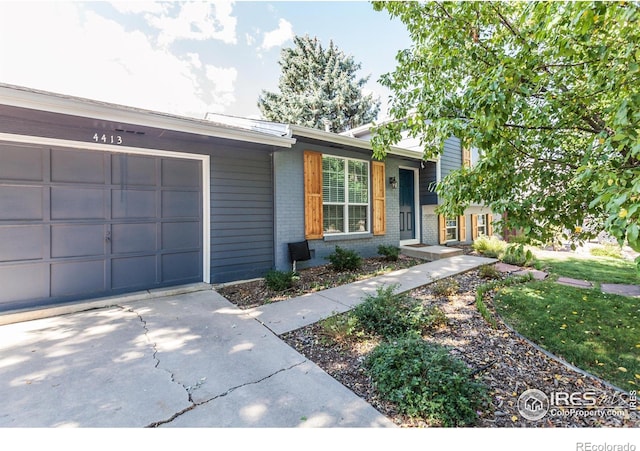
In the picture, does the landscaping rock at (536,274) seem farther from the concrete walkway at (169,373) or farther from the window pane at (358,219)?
the concrete walkway at (169,373)

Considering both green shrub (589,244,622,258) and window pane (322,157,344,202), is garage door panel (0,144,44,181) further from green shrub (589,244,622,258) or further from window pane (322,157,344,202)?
green shrub (589,244,622,258)

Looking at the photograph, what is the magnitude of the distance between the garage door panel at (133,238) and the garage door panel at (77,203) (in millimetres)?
308

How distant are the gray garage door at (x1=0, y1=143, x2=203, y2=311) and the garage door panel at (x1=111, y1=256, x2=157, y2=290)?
0.04 feet

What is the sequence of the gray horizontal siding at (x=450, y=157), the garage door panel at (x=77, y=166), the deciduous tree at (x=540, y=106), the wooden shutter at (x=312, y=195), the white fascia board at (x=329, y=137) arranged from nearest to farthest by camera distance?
the deciduous tree at (x=540, y=106) < the garage door panel at (x=77, y=166) < the white fascia board at (x=329, y=137) < the wooden shutter at (x=312, y=195) < the gray horizontal siding at (x=450, y=157)

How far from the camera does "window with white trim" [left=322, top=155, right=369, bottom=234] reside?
21.3ft

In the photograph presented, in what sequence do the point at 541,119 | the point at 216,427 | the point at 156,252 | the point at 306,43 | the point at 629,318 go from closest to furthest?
the point at 216,427 → the point at 541,119 → the point at 629,318 → the point at 156,252 → the point at 306,43

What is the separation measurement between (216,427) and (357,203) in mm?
5756

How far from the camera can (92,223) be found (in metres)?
4.00

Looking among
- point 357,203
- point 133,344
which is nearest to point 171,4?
point 357,203

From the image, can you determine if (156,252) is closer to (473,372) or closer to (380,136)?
(380,136)

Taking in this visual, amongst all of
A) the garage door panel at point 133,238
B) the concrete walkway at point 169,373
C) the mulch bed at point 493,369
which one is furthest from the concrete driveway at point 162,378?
the garage door panel at point 133,238

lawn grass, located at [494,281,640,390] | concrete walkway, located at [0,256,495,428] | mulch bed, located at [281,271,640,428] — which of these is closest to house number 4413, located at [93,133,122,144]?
concrete walkway, located at [0,256,495,428]

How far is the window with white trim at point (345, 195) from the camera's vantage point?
6.49m

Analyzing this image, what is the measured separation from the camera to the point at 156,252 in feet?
14.7
